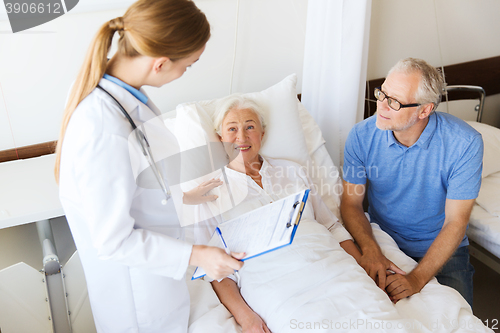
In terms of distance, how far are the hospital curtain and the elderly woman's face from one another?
51 cm

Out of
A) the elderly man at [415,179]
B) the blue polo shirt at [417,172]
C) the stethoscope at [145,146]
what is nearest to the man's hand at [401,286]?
the elderly man at [415,179]

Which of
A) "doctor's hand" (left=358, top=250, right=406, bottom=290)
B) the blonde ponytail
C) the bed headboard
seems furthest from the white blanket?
the bed headboard

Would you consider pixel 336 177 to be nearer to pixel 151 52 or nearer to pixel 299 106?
pixel 299 106

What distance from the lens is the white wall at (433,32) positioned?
2424mm

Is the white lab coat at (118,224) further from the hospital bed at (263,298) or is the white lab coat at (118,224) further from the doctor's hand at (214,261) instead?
the hospital bed at (263,298)

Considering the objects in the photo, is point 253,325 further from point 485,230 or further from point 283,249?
point 485,230

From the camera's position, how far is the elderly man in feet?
4.92

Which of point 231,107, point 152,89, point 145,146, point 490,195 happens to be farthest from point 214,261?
point 490,195

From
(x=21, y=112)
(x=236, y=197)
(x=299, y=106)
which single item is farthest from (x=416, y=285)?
(x=21, y=112)

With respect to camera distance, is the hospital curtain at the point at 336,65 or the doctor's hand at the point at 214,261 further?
the hospital curtain at the point at 336,65

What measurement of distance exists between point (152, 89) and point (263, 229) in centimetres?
111

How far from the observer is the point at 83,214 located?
946mm

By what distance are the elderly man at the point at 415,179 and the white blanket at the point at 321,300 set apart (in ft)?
0.47

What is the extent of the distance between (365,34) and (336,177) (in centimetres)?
71
